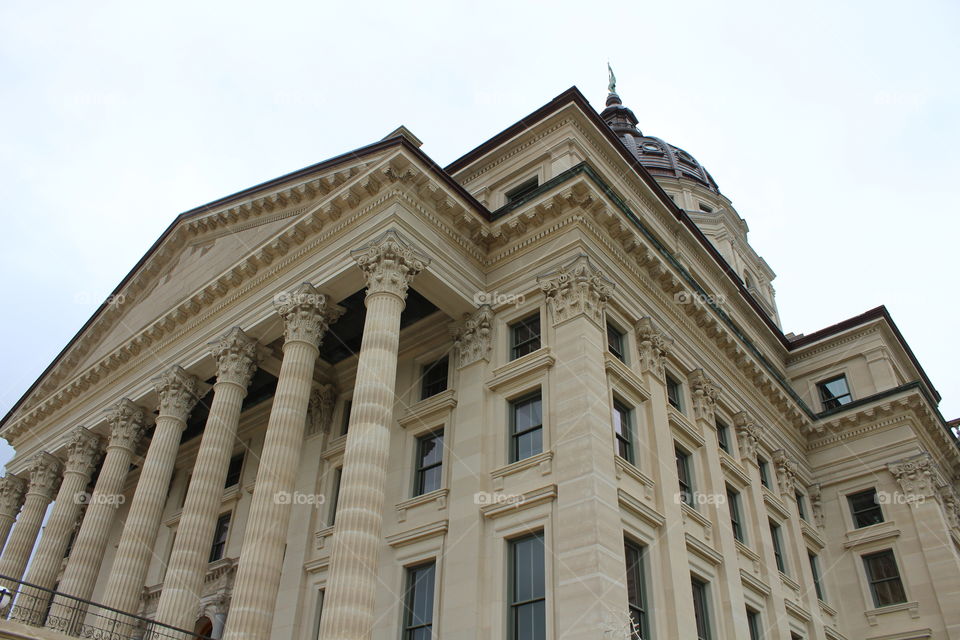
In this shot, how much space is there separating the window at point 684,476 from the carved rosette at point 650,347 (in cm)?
245

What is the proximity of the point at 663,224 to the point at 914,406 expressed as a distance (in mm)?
12518

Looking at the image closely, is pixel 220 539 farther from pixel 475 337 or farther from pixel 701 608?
pixel 701 608

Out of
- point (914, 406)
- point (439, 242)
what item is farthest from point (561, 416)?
point (914, 406)

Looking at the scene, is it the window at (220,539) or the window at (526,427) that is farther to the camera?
the window at (220,539)

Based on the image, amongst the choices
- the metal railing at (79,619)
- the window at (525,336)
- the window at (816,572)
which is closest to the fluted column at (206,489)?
the metal railing at (79,619)

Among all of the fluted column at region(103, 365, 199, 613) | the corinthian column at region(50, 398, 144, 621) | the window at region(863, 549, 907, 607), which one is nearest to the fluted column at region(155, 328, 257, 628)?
the fluted column at region(103, 365, 199, 613)

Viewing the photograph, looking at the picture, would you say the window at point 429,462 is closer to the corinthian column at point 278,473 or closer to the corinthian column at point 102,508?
the corinthian column at point 278,473

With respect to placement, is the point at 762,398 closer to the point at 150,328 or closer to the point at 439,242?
the point at 439,242

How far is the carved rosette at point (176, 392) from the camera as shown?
24.3 meters

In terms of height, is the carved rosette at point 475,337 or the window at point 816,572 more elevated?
the carved rosette at point 475,337

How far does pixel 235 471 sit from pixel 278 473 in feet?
38.1

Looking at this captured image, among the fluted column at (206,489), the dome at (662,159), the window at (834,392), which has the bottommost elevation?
the fluted column at (206,489)

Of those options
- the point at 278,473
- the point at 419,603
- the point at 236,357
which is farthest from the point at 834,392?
the point at 278,473

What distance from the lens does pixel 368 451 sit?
655 inches
